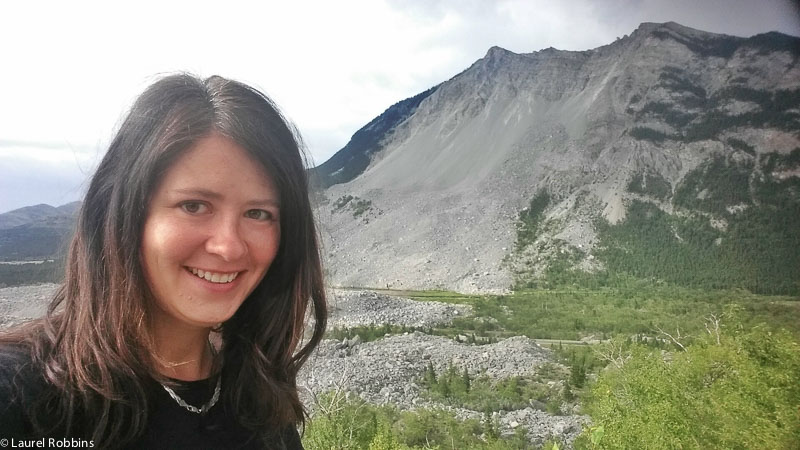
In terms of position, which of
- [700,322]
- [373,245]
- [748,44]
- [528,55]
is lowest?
[700,322]

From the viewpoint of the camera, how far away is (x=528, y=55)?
27281mm

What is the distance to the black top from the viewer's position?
42cm

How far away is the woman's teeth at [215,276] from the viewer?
1.65ft

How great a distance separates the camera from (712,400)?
7.09 metres

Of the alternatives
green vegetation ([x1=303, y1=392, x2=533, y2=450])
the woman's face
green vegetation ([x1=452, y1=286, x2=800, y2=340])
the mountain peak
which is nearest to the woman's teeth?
the woman's face

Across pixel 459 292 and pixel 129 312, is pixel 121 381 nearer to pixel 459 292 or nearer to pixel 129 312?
pixel 129 312

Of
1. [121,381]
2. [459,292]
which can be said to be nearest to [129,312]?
[121,381]

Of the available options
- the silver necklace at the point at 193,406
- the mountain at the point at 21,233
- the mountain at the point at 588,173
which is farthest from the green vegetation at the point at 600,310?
the silver necklace at the point at 193,406

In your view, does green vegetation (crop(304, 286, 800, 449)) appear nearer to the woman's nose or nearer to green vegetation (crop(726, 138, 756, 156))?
green vegetation (crop(726, 138, 756, 156))

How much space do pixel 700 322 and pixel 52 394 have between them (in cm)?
1484

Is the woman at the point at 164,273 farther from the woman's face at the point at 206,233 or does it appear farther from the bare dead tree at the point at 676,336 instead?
the bare dead tree at the point at 676,336

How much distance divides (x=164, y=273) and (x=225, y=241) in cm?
7

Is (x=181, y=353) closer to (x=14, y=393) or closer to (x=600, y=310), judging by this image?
(x=14, y=393)

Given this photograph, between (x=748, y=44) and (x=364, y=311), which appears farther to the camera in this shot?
(x=748, y=44)
